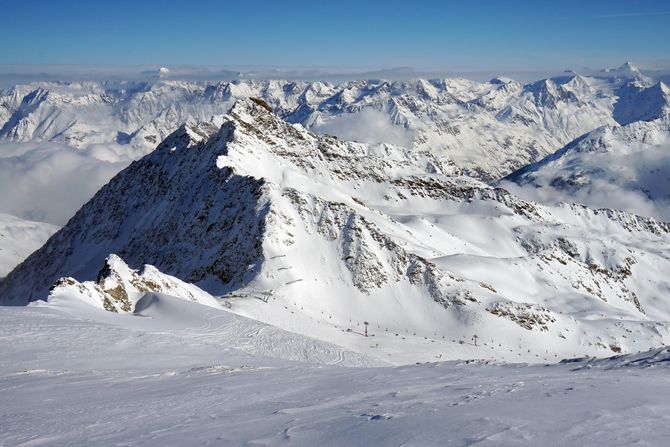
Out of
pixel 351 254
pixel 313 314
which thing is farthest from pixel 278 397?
pixel 351 254

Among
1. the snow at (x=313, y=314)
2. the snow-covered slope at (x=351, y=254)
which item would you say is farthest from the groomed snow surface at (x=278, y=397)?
the snow-covered slope at (x=351, y=254)

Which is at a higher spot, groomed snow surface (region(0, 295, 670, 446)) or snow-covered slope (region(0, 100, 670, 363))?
groomed snow surface (region(0, 295, 670, 446))

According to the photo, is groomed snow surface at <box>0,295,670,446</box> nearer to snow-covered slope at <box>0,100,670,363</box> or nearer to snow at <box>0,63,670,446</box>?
snow at <box>0,63,670,446</box>

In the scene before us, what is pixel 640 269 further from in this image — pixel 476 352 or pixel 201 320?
pixel 201 320

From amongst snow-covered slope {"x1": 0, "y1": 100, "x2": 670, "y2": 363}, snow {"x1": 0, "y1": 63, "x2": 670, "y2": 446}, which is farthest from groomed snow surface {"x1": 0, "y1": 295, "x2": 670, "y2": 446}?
snow-covered slope {"x1": 0, "y1": 100, "x2": 670, "y2": 363}

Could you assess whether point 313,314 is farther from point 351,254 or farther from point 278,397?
point 278,397

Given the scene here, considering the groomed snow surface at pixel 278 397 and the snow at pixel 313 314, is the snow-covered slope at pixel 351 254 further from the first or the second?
the groomed snow surface at pixel 278 397

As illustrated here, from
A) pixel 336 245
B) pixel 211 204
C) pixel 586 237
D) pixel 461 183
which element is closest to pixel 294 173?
pixel 211 204
